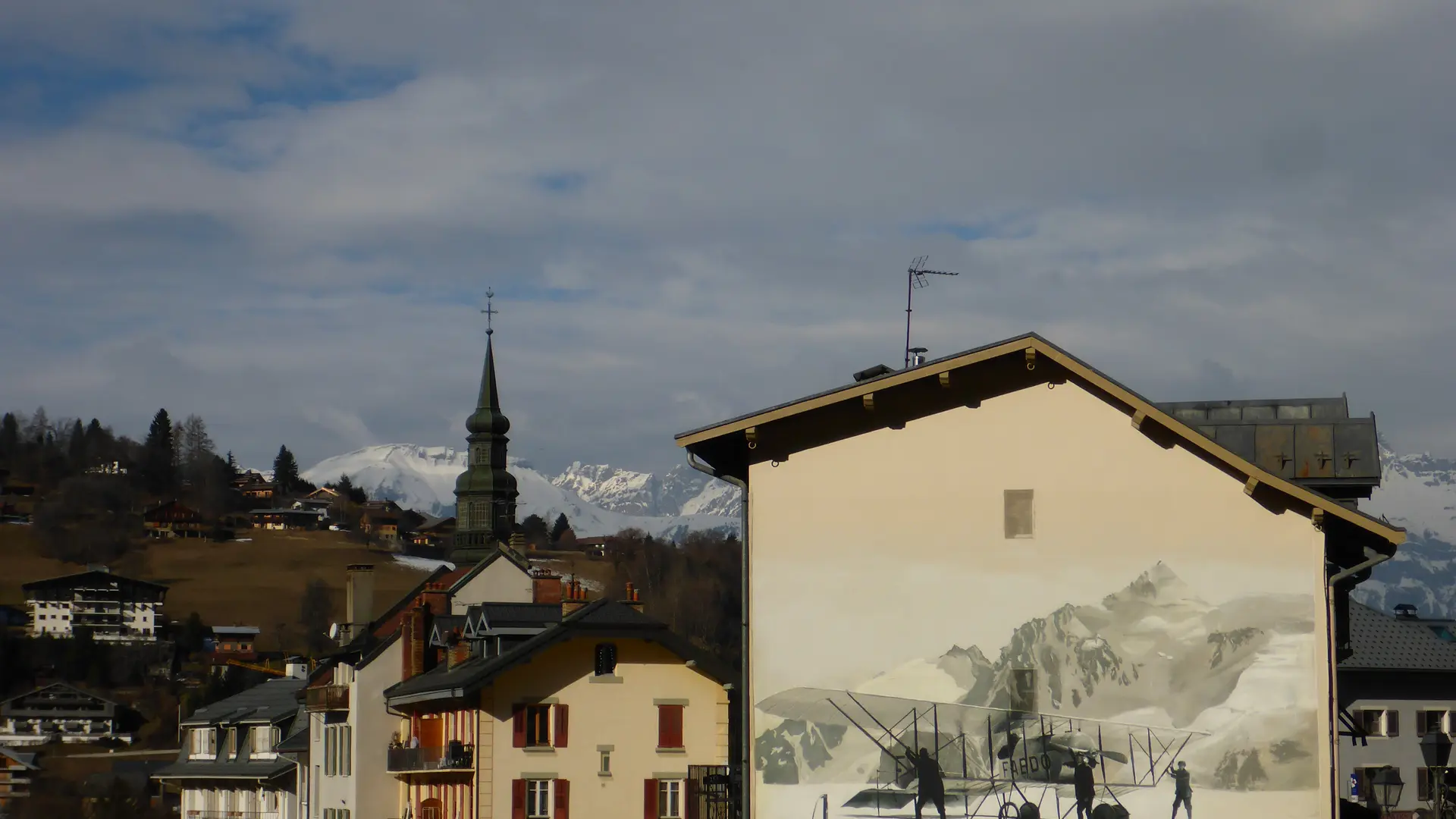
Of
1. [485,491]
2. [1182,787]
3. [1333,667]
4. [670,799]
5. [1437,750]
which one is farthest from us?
[485,491]

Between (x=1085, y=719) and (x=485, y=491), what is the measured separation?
91.8 meters

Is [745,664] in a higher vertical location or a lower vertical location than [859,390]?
lower

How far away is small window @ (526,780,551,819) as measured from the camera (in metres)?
54.7

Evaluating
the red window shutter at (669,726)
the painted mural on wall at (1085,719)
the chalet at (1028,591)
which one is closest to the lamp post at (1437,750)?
the chalet at (1028,591)

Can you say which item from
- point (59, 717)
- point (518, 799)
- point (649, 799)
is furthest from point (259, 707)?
point (59, 717)

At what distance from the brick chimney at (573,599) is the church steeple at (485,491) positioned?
4884cm

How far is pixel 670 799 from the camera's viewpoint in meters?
55.6

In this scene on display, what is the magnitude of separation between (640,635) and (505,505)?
6841cm

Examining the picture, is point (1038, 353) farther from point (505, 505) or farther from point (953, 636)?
point (505, 505)

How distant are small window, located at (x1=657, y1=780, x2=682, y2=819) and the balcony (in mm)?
16833

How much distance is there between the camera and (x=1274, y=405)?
118 feet

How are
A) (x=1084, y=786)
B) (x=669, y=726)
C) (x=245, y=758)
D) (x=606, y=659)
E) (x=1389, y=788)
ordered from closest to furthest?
(x=1389, y=788) → (x=1084, y=786) → (x=606, y=659) → (x=669, y=726) → (x=245, y=758)

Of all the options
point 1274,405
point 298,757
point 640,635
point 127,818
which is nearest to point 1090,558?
point 1274,405

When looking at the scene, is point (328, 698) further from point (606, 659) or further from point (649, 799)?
point (649, 799)
